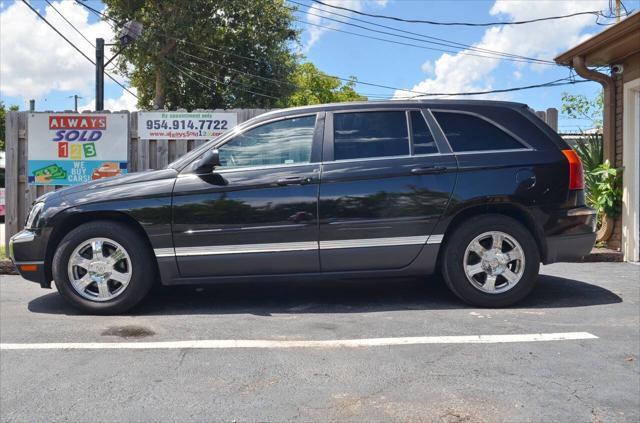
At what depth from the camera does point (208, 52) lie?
84.0 feet

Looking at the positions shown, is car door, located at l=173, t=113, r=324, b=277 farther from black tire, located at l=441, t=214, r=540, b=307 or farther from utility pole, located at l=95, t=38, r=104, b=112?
utility pole, located at l=95, t=38, r=104, b=112

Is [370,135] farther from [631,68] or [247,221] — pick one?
[631,68]

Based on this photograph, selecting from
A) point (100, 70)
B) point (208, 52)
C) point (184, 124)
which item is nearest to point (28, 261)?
point (184, 124)

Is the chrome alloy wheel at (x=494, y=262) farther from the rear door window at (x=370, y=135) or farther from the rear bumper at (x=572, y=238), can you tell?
the rear door window at (x=370, y=135)

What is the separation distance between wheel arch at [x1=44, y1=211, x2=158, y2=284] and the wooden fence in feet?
12.0

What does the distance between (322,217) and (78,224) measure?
7.08 ft

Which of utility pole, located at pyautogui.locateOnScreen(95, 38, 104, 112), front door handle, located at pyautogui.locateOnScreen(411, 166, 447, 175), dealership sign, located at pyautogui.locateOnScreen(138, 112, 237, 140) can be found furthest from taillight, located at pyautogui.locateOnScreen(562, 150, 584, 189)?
utility pole, located at pyautogui.locateOnScreen(95, 38, 104, 112)

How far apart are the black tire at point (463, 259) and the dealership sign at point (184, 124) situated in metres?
4.66

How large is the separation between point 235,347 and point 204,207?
136 centimetres

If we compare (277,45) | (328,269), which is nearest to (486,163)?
(328,269)

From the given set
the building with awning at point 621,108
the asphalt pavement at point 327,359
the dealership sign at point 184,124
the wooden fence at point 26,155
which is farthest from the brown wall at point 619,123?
the dealership sign at point 184,124

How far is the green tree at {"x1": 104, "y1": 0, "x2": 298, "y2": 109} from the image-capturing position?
23.4m

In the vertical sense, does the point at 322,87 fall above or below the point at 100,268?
above

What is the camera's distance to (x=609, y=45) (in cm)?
725
